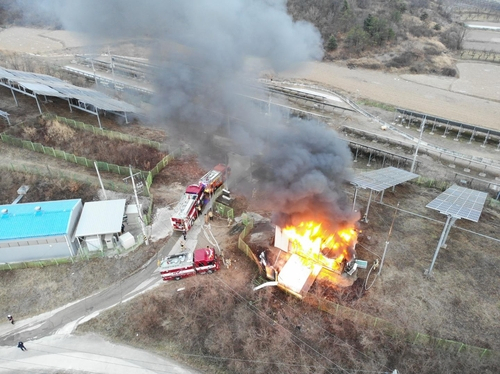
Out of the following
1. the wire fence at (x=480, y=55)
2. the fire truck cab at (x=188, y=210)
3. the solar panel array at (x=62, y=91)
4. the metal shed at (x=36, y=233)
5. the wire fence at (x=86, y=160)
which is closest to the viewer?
the metal shed at (x=36, y=233)

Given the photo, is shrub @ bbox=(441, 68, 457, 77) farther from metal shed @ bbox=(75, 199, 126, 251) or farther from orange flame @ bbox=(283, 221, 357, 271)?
metal shed @ bbox=(75, 199, 126, 251)

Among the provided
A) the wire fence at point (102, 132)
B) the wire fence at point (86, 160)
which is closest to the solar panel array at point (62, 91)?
the wire fence at point (102, 132)

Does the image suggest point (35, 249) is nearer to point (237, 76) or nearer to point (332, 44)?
point (237, 76)

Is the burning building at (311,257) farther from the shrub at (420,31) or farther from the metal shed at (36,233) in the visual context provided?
the shrub at (420,31)

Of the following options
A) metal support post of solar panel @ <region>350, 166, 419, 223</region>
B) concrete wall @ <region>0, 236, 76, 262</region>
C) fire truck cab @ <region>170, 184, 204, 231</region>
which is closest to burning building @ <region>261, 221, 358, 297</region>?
metal support post of solar panel @ <region>350, 166, 419, 223</region>

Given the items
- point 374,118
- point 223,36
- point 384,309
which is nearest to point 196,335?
point 384,309
